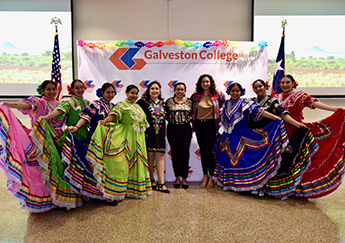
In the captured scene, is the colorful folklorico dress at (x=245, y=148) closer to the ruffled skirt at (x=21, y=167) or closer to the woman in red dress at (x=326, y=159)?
the woman in red dress at (x=326, y=159)

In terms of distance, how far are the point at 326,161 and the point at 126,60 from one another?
124 inches

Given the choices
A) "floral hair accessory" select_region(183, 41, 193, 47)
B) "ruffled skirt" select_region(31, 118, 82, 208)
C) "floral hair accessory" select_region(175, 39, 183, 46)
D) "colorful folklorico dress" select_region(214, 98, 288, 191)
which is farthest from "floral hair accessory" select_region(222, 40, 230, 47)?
"ruffled skirt" select_region(31, 118, 82, 208)

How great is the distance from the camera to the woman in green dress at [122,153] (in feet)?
7.89

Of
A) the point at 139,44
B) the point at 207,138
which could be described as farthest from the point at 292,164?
the point at 139,44

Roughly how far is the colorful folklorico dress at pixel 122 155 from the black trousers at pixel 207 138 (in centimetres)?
74

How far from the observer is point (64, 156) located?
7.30 ft

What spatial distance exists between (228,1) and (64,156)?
12.0ft

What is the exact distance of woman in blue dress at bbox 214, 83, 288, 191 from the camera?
260 centimetres

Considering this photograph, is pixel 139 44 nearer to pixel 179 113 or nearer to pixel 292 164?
pixel 179 113

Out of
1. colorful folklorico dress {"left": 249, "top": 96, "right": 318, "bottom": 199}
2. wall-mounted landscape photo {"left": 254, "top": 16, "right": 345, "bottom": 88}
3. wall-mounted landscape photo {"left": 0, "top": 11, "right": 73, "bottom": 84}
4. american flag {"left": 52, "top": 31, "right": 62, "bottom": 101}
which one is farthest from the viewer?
wall-mounted landscape photo {"left": 254, "top": 16, "right": 345, "bottom": 88}

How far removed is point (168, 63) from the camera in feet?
12.1

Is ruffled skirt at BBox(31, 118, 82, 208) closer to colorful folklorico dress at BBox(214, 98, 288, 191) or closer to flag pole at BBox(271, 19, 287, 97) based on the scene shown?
colorful folklorico dress at BBox(214, 98, 288, 191)

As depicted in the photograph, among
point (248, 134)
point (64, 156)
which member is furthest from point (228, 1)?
point (64, 156)

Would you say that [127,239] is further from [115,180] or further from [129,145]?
[129,145]
